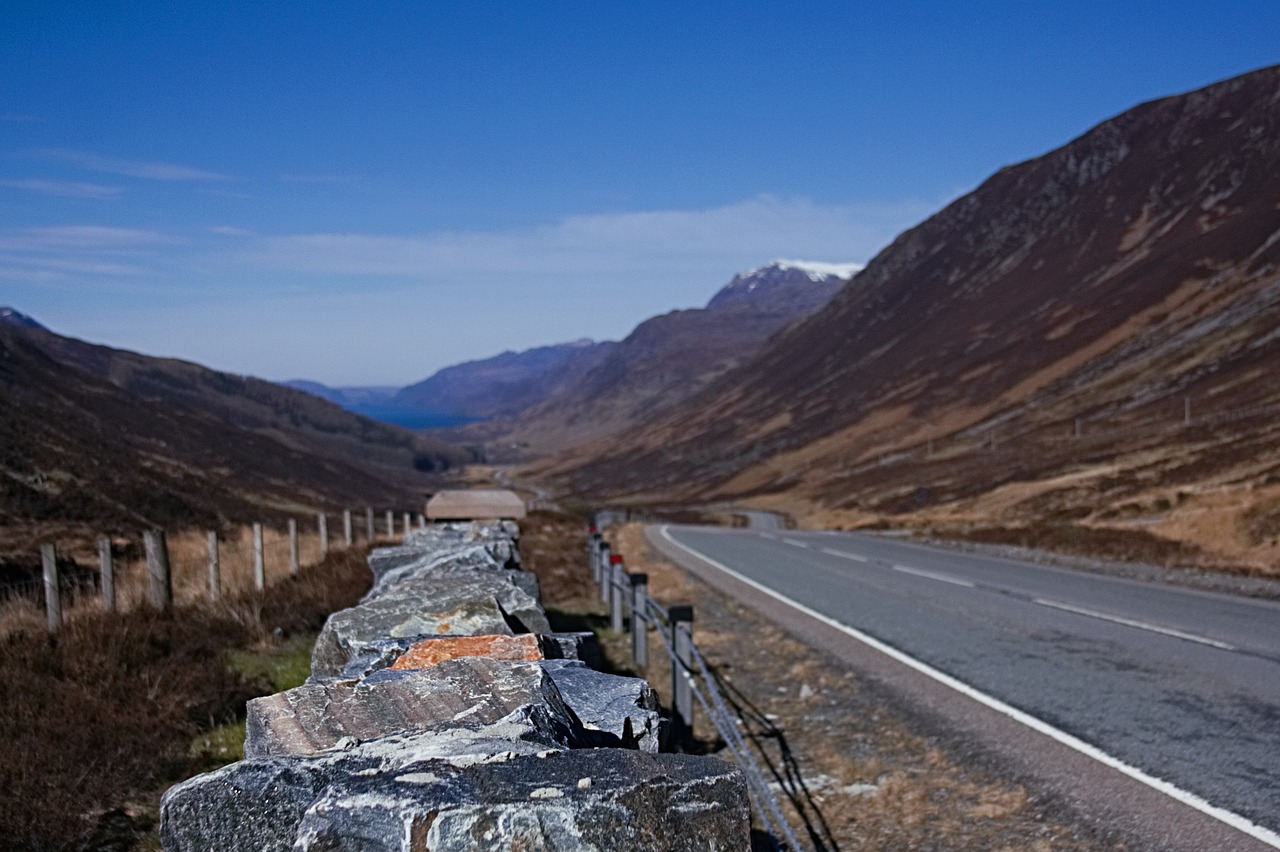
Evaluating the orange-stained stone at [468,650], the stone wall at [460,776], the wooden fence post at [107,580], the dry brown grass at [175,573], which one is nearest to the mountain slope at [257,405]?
the dry brown grass at [175,573]

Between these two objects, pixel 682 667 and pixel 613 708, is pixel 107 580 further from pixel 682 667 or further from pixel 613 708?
pixel 613 708

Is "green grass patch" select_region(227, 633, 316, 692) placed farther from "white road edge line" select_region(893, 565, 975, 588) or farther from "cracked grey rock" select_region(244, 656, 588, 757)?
"white road edge line" select_region(893, 565, 975, 588)

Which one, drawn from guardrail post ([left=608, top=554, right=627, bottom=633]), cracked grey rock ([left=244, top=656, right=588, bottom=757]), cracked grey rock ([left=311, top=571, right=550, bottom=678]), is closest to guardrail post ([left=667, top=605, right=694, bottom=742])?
cracked grey rock ([left=311, top=571, right=550, bottom=678])

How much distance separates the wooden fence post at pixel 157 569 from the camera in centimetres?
938

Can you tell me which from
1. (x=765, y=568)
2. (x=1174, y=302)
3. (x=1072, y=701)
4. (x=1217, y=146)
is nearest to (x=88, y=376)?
(x=765, y=568)

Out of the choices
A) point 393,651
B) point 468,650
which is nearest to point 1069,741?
point 468,650

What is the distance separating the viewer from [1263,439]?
3584 cm

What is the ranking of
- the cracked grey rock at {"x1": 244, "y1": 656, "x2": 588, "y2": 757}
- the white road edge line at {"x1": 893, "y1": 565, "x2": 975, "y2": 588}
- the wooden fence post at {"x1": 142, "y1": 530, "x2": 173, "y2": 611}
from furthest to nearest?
the white road edge line at {"x1": 893, "y1": 565, "x2": 975, "y2": 588}
the wooden fence post at {"x1": 142, "y1": 530, "x2": 173, "y2": 611}
the cracked grey rock at {"x1": 244, "y1": 656, "x2": 588, "y2": 757}

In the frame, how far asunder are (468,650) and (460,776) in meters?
1.89

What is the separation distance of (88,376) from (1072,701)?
72690mm

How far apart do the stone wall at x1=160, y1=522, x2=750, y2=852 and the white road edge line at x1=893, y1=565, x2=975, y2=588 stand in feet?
46.4

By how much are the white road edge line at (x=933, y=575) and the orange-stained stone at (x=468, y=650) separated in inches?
529

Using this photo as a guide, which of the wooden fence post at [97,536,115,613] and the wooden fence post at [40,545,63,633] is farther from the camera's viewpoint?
the wooden fence post at [97,536,115,613]

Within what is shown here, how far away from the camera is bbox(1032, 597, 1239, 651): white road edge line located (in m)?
10.6
